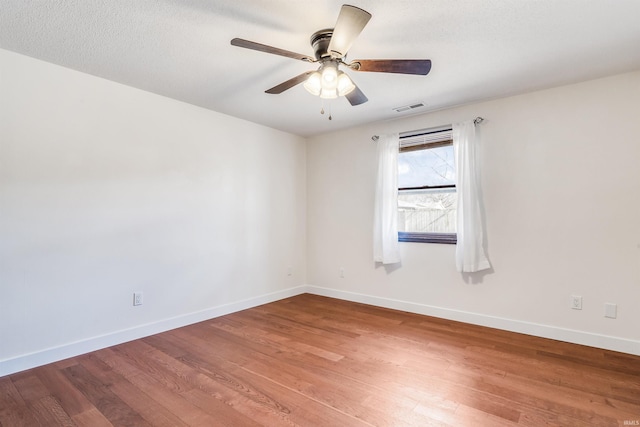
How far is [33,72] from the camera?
2.43m

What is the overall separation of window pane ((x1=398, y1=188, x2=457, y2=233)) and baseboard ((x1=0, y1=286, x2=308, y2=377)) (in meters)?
2.12

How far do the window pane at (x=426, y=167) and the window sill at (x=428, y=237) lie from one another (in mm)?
586

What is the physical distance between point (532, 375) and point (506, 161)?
198 cm

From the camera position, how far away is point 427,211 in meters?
3.74

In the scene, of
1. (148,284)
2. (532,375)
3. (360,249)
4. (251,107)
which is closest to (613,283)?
(532,375)

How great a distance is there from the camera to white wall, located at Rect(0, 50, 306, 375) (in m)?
2.36

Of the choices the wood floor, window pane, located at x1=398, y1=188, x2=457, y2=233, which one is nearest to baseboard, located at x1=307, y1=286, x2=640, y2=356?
the wood floor

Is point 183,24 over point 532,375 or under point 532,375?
over

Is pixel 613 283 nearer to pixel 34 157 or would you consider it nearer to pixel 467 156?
pixel 467 156

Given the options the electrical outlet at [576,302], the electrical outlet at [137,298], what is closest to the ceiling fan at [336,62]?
the electrical outlet at [137,298]

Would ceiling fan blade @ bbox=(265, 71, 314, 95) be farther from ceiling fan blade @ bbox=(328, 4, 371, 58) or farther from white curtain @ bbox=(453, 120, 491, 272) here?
white curtain @ bbox=(453, 120, 491, 272)

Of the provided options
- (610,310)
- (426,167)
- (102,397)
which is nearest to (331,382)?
A: (102,397)

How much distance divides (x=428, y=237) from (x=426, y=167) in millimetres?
835

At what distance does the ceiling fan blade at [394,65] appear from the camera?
192cm
